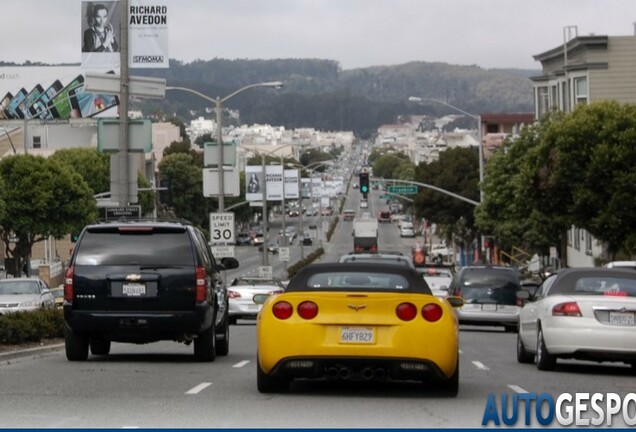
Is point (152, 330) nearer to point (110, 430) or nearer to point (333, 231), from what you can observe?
point (110, 430)

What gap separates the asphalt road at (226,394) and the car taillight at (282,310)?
910 mm

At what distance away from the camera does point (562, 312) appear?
2086cm

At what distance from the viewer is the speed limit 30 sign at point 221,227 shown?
1902 inches

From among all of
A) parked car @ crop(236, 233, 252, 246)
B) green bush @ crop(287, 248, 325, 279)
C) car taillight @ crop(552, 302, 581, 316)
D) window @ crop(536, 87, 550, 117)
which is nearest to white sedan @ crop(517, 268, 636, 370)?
car taillight @ crop(552, 302, 581, 316)


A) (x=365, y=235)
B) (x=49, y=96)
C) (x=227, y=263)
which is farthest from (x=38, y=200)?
(x=227, y=263)

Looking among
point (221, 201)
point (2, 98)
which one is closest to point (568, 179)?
point (221, 201)

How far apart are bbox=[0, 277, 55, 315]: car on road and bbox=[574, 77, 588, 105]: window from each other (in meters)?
33.6

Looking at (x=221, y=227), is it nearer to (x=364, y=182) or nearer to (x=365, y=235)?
(x=364, y=182)

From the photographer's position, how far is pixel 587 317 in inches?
811

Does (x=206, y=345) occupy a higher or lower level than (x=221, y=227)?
lower

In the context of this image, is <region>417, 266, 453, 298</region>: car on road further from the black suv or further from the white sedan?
the black suv

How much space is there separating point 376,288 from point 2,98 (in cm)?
10549

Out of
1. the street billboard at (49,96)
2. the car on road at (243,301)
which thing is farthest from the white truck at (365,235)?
the car on road at (243,301)

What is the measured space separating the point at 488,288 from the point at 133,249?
18.8 meters
